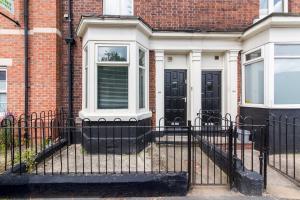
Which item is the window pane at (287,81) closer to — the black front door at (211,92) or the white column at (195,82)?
the black front door at (211,92)

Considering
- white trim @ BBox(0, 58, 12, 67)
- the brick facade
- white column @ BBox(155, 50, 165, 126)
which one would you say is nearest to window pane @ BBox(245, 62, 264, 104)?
white column @ BBox(155, 50, 165, 126)

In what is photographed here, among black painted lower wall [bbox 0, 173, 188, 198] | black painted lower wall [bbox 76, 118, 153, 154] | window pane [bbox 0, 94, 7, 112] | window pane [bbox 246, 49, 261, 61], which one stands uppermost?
window pane [bbox 246, 49, 261, 61]

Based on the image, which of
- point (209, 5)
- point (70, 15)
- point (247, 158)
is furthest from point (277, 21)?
point (70, 15)

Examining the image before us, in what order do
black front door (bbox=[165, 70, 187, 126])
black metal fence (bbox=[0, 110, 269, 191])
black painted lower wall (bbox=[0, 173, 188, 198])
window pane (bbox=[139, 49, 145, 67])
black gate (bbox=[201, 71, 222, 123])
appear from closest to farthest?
black painted lower wall (bbox=[0, 173, 188, 198]), black metal fence (bbox=[0, 110, 269, 191]), window pane (bbox=[139, 49, 145, 67]), black front door (bbox=[165, 70, 187, 126]), black gate (bbox=[201, 71, 222, 123])

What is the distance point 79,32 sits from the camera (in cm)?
842

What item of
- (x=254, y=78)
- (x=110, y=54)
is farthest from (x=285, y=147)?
(x=110, y=54)

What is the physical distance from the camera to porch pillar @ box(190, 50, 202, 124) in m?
9.09

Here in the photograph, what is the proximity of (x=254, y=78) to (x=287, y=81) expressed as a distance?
0.99 metres

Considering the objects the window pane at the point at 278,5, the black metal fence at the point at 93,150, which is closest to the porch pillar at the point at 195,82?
the black metal fence at the point at 93,150

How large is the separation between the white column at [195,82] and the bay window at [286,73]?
235 centimetres

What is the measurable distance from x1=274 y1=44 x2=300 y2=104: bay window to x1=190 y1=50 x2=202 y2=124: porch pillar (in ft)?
7.70

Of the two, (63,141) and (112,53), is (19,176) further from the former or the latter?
(112,53)

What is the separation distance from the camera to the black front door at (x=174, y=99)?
9.40 metres

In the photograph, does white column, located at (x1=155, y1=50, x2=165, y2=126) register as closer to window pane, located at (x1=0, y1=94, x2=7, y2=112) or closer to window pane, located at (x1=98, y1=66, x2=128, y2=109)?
window pane, located at (x1=98, y1=66, x2=128, y2=109)
